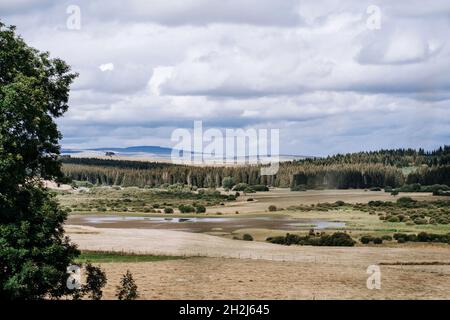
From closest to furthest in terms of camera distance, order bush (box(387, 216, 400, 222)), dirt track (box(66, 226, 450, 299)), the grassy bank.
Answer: dirt track (box(66, 226, 450, 299))
the grassy bank
bush (box(387, 216, 400, 222))

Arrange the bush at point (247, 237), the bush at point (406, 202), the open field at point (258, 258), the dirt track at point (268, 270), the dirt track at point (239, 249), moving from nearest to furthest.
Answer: the dirt track at point (268, 270) → the open field at point (258, 258) → the dirt track at point (239, 249) → the bush at point (247, 237) → the bush at point (406, 202)

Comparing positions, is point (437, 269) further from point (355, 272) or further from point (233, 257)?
point (233, 257)

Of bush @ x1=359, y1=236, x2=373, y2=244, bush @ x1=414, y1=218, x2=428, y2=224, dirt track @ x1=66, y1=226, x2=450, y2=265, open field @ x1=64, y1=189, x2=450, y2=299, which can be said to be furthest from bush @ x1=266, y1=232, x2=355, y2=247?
bush @ x1=414, y1=218, x2=428, y2=224

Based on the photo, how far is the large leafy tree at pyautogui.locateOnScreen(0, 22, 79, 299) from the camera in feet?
102

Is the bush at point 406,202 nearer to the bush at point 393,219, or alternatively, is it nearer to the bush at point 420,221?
the bush at point 393,219

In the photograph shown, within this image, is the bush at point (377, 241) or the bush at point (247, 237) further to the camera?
the bush at point (247, 237)

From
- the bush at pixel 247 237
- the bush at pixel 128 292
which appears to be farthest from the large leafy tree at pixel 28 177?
the bush at pixel 247 237

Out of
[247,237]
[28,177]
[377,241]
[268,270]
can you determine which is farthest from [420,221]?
[28,177]

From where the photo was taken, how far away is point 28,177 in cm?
3403

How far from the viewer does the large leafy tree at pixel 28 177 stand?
31.1 metres

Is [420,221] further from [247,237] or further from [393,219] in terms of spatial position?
[247,237]

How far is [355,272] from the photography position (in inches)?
2287

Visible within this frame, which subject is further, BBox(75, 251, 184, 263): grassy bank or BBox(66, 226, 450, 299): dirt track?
BBox(75, 251, 184, 263): grassy bank

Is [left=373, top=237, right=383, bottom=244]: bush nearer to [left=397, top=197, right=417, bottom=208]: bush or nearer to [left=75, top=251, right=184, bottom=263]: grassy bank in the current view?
[left=75, top=251, right=184, bottom=263]: grassy bank
